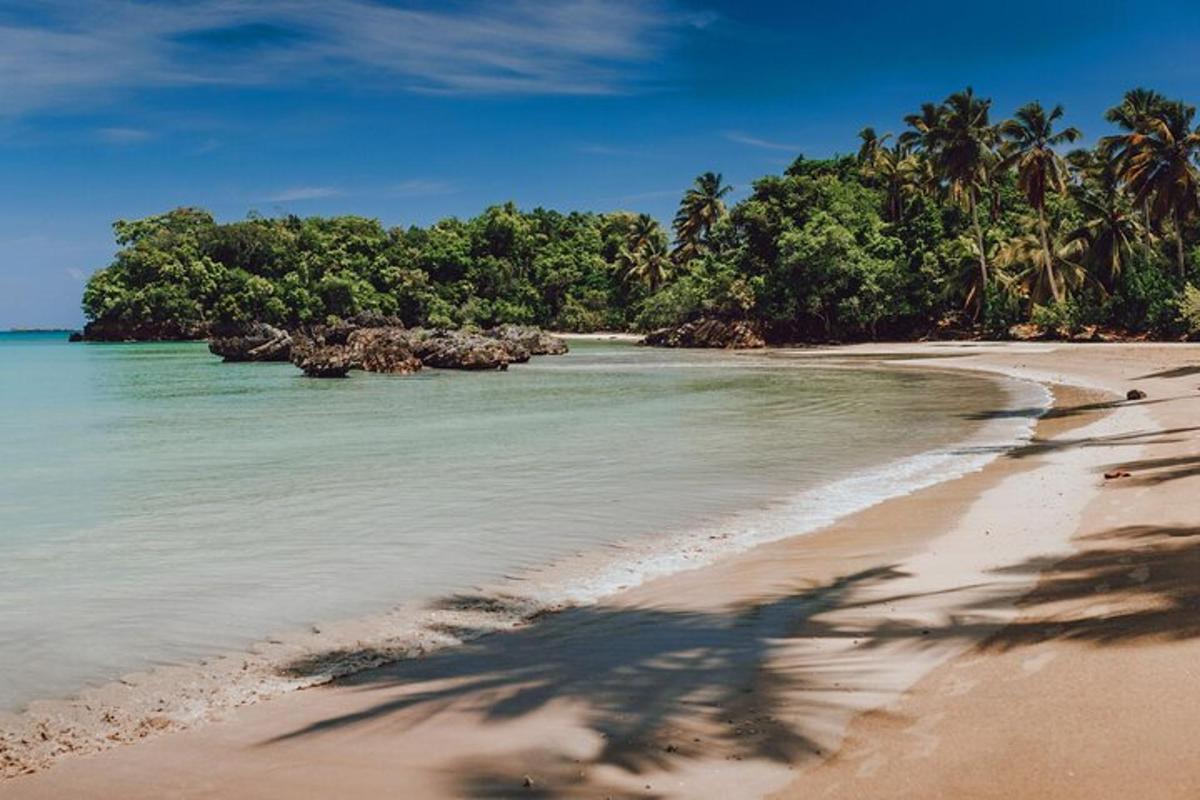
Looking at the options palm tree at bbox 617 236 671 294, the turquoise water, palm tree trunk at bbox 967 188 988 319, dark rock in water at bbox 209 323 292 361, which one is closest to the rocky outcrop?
dark rock in water at bbox 209 323 292 361

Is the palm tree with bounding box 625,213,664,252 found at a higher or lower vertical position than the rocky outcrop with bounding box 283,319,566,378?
higher

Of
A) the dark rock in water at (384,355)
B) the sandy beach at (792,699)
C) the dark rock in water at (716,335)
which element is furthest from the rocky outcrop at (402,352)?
the sandy beach at (792,699)

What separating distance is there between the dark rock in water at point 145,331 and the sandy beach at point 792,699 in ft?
338

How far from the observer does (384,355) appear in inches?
Answer: 1722

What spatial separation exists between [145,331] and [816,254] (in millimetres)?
81127

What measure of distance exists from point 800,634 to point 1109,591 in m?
2.06

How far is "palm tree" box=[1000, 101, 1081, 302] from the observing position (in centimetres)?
4903

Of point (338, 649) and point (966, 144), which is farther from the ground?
point (966, 144)

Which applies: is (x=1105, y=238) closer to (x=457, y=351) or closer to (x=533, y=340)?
(x=533, y=340)

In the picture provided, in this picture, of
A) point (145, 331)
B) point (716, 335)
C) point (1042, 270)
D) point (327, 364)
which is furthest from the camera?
point (145, 331)

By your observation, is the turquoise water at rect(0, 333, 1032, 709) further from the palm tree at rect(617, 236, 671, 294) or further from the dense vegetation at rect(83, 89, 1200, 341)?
the palm tree at rect(617, 236, 671, 294)

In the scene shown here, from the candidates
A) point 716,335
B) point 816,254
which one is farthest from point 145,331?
point 816,254

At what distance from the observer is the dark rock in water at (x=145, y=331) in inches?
3944

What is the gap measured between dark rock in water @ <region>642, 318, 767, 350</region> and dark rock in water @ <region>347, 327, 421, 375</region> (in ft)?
91.7
